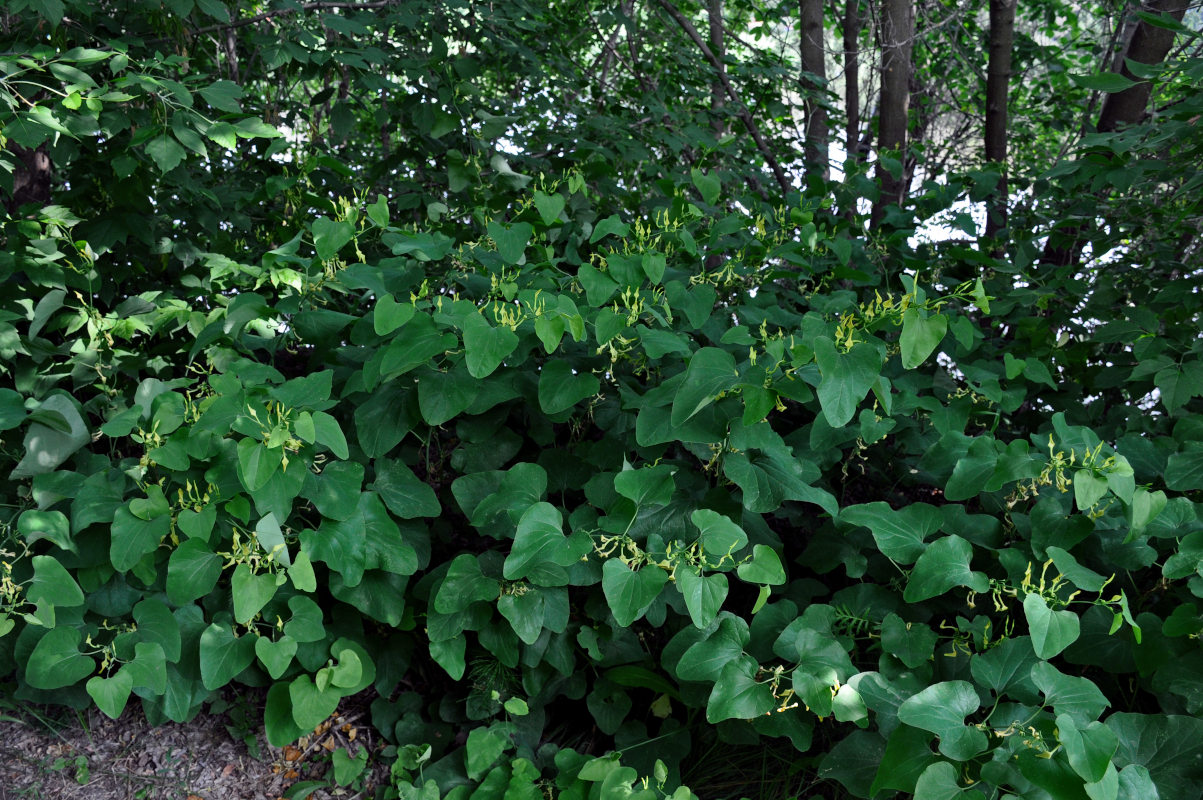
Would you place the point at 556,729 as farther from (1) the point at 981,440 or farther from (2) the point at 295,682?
(1) the point at 981,440

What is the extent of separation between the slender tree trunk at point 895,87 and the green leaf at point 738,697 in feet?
9.18

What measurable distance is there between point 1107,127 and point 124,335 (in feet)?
12.1

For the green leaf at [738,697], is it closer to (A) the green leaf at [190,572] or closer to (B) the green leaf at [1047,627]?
(B) the green leaf at [1047,627]

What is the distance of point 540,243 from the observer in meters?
2.31

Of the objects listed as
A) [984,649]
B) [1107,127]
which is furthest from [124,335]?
[1107,127]

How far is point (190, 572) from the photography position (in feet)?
5.57

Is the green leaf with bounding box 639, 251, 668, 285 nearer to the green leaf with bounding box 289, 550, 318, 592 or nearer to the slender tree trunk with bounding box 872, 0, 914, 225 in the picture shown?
the green leaf with bounding box 289, 550, 318, 592

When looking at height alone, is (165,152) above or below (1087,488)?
above

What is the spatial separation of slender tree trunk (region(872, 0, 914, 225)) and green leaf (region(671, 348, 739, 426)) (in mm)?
2517

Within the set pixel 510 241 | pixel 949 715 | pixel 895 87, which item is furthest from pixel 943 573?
pixel 895 87

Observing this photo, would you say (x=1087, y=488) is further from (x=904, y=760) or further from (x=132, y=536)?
(x=132, y=536)

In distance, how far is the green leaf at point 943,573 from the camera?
1.61 metres

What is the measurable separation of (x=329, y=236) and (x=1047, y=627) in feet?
5.26

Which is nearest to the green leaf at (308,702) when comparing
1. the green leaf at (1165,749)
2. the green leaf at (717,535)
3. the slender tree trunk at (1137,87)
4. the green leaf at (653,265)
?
the green leaf at (717,535)
